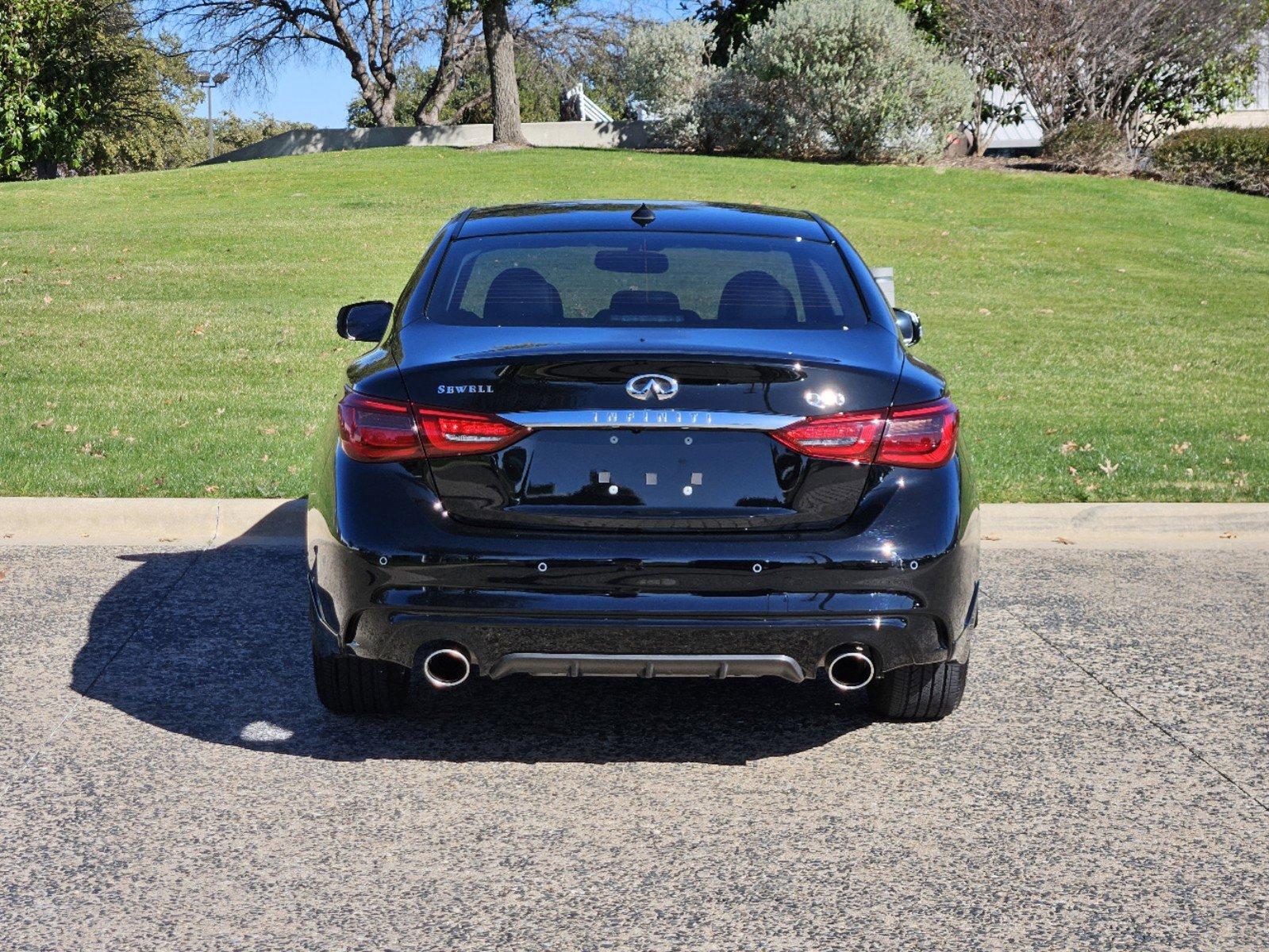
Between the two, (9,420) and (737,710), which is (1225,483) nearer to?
(737,710)

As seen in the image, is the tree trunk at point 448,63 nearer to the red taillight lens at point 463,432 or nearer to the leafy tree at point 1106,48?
the leafy tree at point 1106,48

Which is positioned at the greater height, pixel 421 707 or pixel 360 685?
pixel 360 685

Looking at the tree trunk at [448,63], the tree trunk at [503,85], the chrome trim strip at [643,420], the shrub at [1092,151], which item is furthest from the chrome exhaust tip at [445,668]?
the tree trunk at [448,63]

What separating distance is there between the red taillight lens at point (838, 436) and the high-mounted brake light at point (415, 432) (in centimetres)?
72

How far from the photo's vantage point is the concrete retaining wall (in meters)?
44.8

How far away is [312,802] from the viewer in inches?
164

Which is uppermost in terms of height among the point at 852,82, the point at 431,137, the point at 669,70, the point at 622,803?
the point at 622,803

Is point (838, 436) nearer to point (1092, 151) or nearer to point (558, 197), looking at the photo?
point (558, 197)

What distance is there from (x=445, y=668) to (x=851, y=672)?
1.12 meters

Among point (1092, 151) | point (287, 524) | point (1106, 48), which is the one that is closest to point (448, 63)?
point (1106, 48)

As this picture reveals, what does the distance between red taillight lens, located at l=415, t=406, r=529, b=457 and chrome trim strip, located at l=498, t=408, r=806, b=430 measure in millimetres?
37

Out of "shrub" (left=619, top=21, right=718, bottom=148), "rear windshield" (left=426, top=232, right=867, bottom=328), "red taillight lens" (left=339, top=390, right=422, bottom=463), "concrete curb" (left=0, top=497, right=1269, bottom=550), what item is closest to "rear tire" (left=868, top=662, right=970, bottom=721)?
"rear windshield" (left=426, top=232, right=867, bottom=328)

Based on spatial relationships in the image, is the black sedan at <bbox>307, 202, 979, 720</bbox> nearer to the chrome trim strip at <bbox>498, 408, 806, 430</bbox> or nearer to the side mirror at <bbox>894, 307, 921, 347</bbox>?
the chrome trim strip at <bbox>498, 408, 806, 430</bbox>

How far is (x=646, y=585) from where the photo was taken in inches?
157
